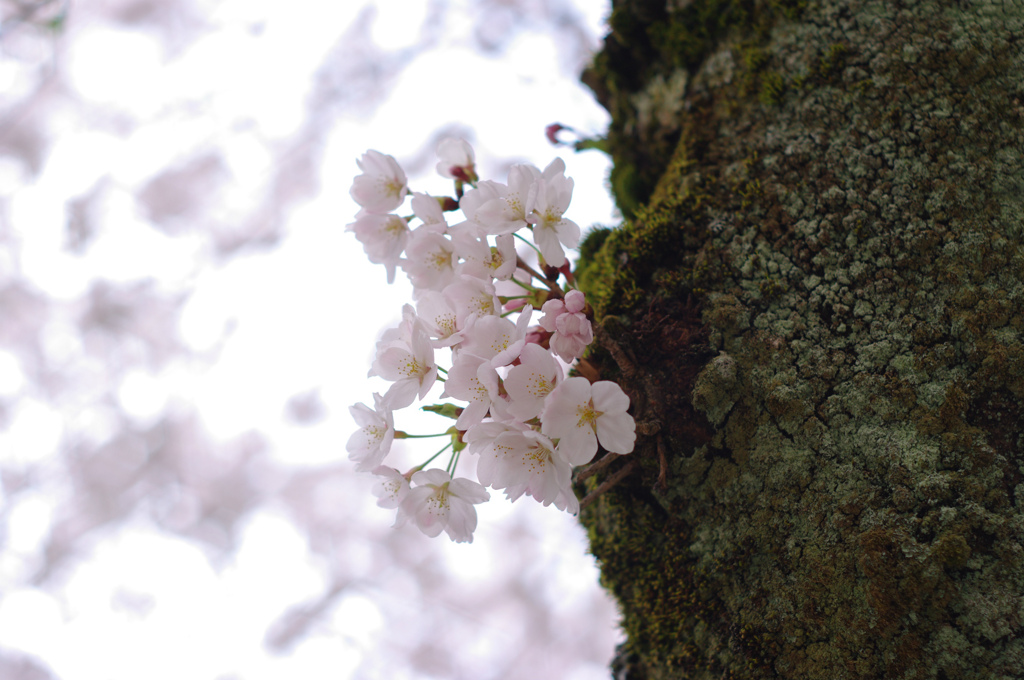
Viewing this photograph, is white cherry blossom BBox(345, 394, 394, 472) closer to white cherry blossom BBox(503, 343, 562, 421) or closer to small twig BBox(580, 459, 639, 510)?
white cherry blossom BBox(503, 343, 562, 421)

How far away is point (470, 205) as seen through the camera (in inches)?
41.8

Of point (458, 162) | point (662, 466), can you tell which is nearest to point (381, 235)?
point (458, 162)

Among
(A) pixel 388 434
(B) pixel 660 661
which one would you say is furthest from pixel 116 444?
(B) pixel 660 661

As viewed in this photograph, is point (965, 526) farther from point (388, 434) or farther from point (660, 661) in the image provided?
point (388, 434)

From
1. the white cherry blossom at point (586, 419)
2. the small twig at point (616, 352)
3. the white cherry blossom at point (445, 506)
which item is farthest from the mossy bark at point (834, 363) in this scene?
the white cherry blossom at point (445, 506)

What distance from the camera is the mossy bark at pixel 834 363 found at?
0.78 metres

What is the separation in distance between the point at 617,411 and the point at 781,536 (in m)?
0.33

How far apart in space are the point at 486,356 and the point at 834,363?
0.56 m

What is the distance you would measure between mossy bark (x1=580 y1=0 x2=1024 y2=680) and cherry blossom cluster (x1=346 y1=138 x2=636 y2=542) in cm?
17

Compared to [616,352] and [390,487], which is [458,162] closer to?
[616,352]

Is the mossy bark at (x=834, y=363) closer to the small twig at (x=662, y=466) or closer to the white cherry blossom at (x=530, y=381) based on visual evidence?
the small twig at (x=662, y=466)

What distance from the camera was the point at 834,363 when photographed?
0.92 m

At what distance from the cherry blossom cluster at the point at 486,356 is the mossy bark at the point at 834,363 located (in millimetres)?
175

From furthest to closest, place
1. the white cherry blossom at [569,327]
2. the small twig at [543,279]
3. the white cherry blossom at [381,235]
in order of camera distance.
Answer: the white cherry blossom at [381,235], the small twig at [543,279], the white cherry blossom at [569,327]
